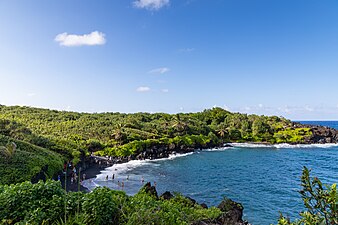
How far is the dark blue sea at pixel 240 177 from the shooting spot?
92.1 ft

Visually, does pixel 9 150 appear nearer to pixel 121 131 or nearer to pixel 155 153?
pixel 155 153

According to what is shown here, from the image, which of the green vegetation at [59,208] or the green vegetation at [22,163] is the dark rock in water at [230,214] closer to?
the green vegetation at [59,208]

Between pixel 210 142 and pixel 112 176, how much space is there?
137ft

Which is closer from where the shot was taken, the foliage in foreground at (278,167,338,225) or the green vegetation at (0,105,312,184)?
the foliage in foreground at (278,167,338,225)

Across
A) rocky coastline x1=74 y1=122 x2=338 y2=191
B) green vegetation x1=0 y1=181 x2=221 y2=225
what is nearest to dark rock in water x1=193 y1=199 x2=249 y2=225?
green vegetation x1=0 y1=181 x2=221 y2=225

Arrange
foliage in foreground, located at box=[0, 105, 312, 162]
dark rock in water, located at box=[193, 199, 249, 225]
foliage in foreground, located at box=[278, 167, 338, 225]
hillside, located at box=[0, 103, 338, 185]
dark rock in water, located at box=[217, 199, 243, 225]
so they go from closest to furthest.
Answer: foliage in foreground, located at box=[278, 167, 338, 225] → dark rock in water, located at box=[193, 199, 249, 225] → dark rock in water, located at box=[217, 199, 243, 225] → hillside, located at box=[0, 103, 338, 185] → foliage in foreground, located at box=[0, 105, 312, 162]

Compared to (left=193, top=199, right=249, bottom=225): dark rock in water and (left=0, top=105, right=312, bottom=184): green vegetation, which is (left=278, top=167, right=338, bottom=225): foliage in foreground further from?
(left=0, top=105, right=312, bottom=184): green vegetation

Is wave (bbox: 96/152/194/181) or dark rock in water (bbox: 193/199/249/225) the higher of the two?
dark rock in water (bbox: 193/199/249/225)

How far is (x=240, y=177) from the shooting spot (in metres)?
40.1

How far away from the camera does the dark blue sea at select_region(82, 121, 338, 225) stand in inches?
1105

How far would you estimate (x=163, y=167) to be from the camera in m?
47.6

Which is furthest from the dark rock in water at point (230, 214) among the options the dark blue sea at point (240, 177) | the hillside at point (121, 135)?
the hillside at point (121, 135)

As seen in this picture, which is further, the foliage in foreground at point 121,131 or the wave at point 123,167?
the foliage in foreground at point 121,131

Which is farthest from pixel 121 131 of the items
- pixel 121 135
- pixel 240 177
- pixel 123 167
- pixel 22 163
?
pixel 22 163
